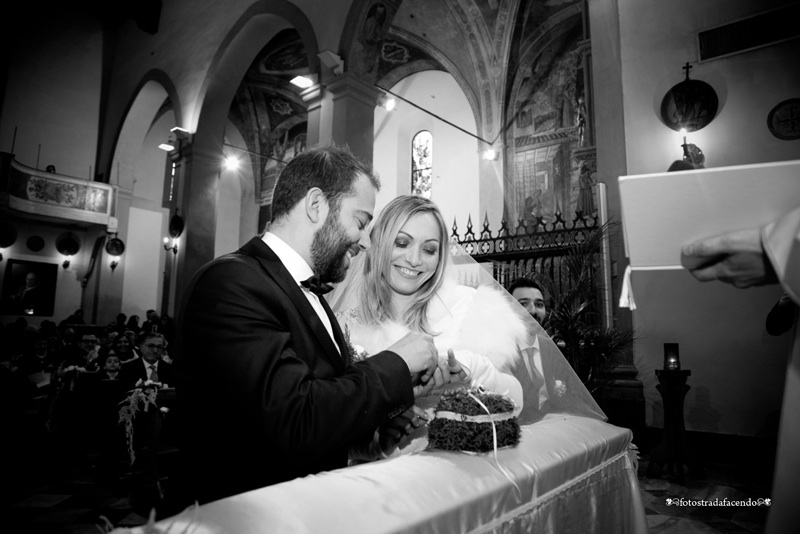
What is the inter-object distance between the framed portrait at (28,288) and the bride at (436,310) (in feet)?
60.0

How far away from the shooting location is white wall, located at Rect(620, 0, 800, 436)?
5.57 metres

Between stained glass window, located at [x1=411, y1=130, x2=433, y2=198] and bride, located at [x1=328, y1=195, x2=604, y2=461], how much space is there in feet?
48.3

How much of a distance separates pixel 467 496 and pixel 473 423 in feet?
0.87

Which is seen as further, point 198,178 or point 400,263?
point 198,178

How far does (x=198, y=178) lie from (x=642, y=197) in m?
12.5

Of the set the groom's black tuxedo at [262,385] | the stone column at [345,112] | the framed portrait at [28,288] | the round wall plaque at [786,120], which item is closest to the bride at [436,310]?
the groom's black tuxedo at [262,385]

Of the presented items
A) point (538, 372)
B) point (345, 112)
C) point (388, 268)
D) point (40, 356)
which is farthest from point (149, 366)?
point (538, 372)

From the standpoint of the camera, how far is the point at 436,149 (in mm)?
16750

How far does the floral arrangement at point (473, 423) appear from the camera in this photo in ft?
5.16

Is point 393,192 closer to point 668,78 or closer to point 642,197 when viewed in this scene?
point 668,78

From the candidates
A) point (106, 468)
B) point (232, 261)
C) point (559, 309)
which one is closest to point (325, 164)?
point (232, 261)

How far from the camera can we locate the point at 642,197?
3.79ft

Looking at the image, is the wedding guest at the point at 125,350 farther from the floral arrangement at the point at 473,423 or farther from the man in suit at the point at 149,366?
the floral arrangement at the point at 473,423

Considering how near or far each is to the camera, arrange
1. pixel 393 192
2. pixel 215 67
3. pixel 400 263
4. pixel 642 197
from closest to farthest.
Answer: pixel 642 197 → pixel 400 263 → pixel 215 67 → pixel 393 192
